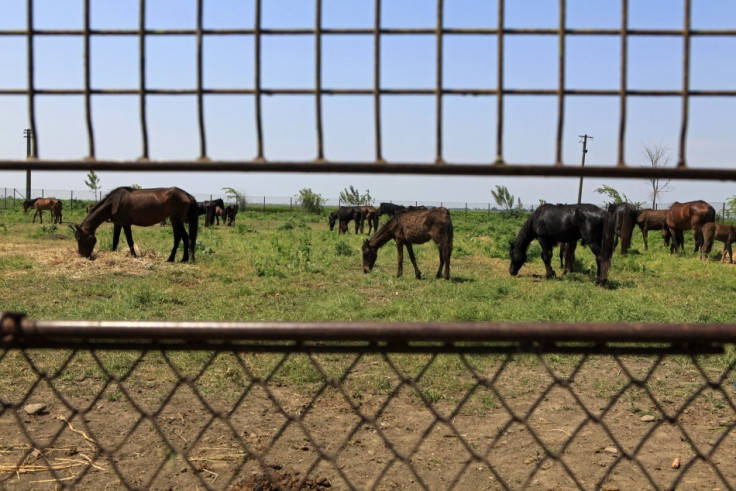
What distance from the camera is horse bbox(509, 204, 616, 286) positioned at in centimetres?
1372

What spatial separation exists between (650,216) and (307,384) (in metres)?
21.4

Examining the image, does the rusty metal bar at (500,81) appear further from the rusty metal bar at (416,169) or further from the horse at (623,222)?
the horse at (623,222)

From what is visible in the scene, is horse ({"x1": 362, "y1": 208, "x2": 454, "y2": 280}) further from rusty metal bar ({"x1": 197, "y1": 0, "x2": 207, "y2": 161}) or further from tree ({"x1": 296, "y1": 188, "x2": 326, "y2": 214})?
tree ({"x1": 296, "y1": 188, "x2": 326, "y2": 214})

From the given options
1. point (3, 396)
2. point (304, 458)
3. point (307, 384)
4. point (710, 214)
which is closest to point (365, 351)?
point (304, 458)

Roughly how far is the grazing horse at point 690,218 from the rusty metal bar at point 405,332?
2106 cm

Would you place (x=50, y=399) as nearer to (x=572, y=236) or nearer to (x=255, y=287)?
(x=255, y=287)

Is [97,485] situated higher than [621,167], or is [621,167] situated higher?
[621,167]

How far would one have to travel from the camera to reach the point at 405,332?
171 centimetres

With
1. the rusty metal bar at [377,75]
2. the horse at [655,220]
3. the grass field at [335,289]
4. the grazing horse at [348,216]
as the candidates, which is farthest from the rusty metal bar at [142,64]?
the grazing horse at [348,216]

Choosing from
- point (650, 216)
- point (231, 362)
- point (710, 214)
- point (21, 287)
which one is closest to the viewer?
point (231, 362)

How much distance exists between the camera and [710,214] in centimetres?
2062

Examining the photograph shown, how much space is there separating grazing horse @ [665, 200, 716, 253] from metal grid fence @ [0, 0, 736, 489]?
614 inches

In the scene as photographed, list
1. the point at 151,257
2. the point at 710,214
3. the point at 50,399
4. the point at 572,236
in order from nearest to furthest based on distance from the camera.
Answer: the point at 50,399 → the point at 572,236 → the point at 151,257 → the point at 710,214

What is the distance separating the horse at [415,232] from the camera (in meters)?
13.8
